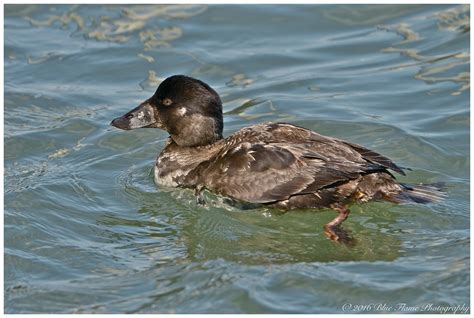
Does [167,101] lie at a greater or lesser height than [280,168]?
greater

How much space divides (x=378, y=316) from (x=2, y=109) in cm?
516

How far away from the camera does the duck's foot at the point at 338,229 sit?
24.0 ft

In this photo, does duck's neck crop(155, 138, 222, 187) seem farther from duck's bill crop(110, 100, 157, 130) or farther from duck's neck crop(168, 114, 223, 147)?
duck's bill crop(110, 100, 157, 130)

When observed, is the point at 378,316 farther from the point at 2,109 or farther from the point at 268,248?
the point at 2,109

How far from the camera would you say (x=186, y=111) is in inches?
334

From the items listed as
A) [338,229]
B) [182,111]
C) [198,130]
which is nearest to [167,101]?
[182,111]

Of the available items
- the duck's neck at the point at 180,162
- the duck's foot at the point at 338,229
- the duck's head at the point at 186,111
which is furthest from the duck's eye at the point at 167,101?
the duck's foot at the point at 338,229

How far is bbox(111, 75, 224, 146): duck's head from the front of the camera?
332 inches

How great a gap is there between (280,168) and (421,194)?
3.72ft

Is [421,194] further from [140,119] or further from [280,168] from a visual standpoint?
[140,119]

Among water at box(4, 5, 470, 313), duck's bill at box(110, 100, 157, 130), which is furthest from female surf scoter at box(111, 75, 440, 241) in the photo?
duck's bill at box(110, 100, 157, 130)

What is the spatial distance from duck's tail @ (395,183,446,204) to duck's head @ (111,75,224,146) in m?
1.73

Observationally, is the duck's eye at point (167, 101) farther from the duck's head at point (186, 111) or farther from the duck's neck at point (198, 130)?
the duck's neck at point (198, 130)

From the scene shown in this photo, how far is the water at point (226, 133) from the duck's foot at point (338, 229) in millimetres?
93
